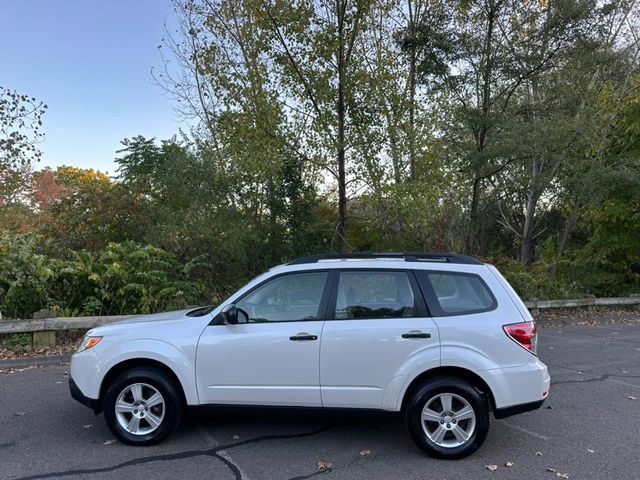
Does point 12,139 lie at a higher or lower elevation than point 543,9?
lower

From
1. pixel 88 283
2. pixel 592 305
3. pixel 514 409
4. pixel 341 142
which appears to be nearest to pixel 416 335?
pixel 514 409

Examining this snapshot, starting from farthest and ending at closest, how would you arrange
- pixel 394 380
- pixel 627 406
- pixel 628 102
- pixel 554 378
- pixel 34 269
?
pixel 628 102
pixel 34 269
pixel 554 378
pixel 627 406
pixel 394 380

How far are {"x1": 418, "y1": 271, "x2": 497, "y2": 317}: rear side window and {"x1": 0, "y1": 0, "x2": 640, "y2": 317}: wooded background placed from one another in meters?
6.12

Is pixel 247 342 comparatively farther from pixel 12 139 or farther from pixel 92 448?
pixel 12 139

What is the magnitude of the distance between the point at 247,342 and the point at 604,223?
1808cm

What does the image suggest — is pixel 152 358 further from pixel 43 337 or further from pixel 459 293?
pixel 43 337

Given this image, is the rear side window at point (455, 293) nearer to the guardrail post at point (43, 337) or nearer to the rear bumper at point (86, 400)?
the rear bumper at point (86, 400)

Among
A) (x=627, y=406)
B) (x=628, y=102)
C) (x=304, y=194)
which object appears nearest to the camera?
(x=627, y=406)

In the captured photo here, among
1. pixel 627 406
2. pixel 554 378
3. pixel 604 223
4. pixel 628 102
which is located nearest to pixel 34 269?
pixel 554 378

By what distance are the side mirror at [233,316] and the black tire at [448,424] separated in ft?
5.43

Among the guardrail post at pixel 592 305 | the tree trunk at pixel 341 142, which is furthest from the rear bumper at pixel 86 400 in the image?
the guardrail post at pixel 592 305

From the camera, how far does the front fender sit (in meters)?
4.53

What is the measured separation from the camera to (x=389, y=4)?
12.8 metres

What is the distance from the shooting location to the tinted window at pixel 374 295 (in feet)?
14.9
